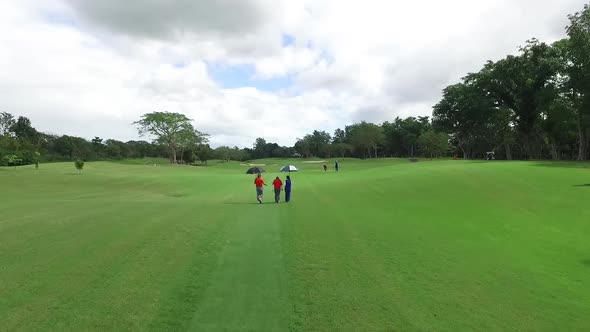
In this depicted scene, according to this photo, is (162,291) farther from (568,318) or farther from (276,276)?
(568,318)

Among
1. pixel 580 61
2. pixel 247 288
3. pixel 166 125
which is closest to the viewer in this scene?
pixel 247 288

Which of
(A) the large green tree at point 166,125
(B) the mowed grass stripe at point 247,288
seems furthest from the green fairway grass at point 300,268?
(A) the large green tree at point 166,125

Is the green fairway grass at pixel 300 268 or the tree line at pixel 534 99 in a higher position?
the tree line at pixel 534 99

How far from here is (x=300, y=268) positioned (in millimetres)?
9961

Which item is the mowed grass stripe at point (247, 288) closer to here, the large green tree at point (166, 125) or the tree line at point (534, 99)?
the tree line at point (534, 99)

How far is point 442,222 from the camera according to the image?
16438 mm

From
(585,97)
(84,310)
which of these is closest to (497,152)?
(585,97)

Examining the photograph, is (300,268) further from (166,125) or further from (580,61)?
(166,125)

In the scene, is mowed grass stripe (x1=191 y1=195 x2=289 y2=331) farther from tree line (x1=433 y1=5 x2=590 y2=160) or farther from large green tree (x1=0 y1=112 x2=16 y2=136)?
large green tree (x1=0 y1=112 x2=16 y2=136)

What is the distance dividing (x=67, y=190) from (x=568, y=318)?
39.6 m

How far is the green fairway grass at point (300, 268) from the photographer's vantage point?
7.41 m

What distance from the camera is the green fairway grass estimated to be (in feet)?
24.3

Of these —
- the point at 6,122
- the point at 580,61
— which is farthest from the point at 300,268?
the point at 6,122

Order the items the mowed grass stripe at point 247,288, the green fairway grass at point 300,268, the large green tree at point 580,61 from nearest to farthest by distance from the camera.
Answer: the mowed grass stripe at point 247,288, the green fairway grass at point 300,268, the large green tree at point 580,61
